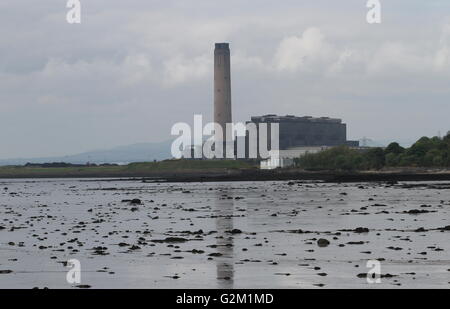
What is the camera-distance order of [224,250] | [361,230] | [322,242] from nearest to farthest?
1. [224,250]
2. [322,242]
3. [361,230]

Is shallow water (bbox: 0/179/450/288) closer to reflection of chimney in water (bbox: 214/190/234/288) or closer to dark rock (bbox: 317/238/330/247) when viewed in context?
reflection of chimney in water (bbox: 214/190/234/288)

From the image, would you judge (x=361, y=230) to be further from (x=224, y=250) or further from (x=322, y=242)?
(x=224, y=250)

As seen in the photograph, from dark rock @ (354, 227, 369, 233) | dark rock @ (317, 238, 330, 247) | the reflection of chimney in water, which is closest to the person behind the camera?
the reflection of chimney in water

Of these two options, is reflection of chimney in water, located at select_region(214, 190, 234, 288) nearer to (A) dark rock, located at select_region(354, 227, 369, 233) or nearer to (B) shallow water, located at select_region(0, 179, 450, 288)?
(B) shallow water, located at select_region(0, 179, 450, 288)

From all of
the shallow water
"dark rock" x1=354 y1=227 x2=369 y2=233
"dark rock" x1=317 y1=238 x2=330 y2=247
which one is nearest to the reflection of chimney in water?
the shallow water

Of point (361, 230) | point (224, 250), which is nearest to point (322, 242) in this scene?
point (224, 250)

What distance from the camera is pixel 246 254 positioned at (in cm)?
3734

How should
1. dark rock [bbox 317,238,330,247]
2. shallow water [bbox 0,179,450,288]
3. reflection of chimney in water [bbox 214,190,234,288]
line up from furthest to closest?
1. dark rock [bbox 317,238,330,247]
2. reflection of chimney in water [bbox 214,190,234,288]
3. shallow water [bbox 0,179,450,288]

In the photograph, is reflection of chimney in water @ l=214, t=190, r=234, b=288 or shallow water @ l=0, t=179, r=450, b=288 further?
reflection of chimney in water @ l=214, t=190, r=234, b=288

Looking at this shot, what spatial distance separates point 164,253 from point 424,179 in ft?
498

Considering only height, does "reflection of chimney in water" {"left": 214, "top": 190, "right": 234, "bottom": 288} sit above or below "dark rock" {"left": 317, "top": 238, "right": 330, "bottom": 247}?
below

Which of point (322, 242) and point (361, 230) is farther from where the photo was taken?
point (361, 230)

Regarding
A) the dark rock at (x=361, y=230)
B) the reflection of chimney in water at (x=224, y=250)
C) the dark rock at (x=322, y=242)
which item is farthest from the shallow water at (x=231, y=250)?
the dark rock at (x=361, y=230)
